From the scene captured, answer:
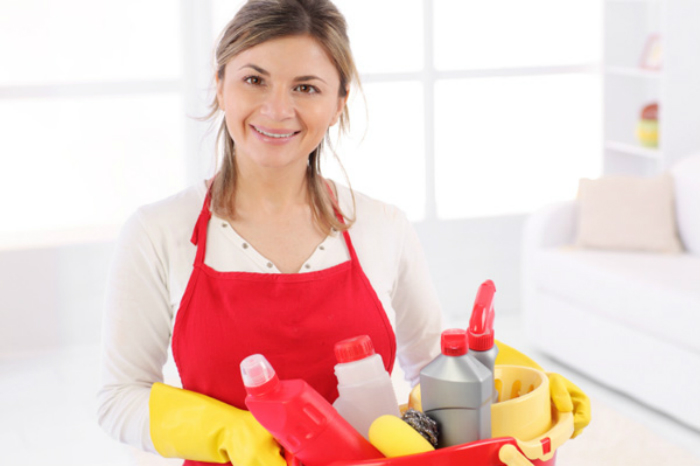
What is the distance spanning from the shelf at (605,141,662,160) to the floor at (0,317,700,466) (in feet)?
3.43

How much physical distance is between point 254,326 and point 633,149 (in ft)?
11.3

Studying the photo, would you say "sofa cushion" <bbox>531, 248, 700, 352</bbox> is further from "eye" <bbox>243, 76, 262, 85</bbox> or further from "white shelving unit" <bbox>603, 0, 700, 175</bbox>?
"eye" <bbox>243, 76, 262, 85</bbox>

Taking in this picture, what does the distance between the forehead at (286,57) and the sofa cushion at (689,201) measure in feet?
8.64

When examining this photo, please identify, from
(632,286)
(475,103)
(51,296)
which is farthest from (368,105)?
(51,296)

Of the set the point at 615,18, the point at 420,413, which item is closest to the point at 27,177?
the point at 615,18

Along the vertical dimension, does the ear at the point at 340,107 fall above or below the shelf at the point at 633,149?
above

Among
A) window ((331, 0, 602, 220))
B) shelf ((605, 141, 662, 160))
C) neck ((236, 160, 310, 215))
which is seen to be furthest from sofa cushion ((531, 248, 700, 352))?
neck ((236, 160, 310, 215))

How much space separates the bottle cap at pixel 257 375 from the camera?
85 centimetres

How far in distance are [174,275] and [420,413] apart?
0.44 m

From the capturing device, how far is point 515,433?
936 mm

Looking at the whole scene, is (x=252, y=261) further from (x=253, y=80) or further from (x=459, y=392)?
(x=459, y=392)

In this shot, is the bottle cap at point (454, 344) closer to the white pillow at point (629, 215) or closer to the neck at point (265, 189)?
the neck at point (265, 189)

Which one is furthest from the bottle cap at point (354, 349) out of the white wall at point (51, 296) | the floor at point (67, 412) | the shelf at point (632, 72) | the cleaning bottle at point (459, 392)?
the shelf at point (632, 72)

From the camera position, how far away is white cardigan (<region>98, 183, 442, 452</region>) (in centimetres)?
117
